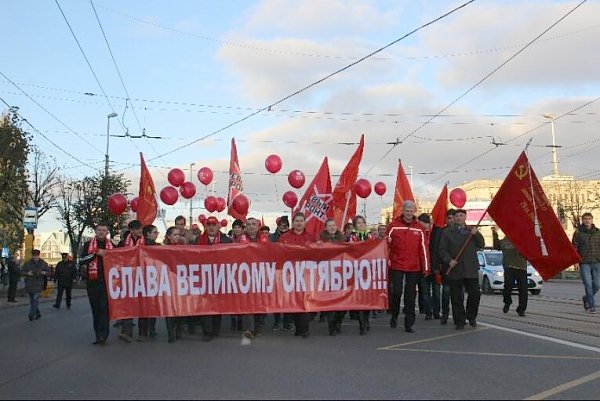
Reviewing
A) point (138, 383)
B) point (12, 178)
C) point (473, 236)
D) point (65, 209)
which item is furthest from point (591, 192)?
point (138, 383)

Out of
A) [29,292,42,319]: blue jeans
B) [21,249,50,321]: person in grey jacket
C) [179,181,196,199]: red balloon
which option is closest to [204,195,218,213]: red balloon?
[179,181,196,199]: red balloon

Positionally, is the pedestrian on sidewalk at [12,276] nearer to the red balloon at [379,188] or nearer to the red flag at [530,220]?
the red balloon at [379,188]

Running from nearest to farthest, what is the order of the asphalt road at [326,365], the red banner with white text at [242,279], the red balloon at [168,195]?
the asphalt road at [326,365] → the red banner with white text at [242,279] → the red balloon at [168,195]

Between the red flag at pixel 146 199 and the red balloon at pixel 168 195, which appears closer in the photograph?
the red flag at pixel 146 199

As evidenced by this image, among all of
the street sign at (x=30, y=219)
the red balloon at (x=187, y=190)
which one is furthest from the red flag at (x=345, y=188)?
the street sign at (x=30, y=219)

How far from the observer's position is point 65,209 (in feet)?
149

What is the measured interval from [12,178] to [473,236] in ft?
70.5

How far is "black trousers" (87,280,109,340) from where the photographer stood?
9141 mm

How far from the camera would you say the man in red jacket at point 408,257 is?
9.80 metres

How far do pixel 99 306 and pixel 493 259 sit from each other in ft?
54.6

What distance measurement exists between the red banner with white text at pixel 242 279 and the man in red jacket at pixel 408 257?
23 centimetres

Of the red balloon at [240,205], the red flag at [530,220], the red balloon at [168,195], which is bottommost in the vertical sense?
the red flag at [530,220]

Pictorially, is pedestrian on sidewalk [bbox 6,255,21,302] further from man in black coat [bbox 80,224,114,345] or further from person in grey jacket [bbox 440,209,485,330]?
person in grey jacket [bbox 440,209,485,330]

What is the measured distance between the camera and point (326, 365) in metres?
7.04
